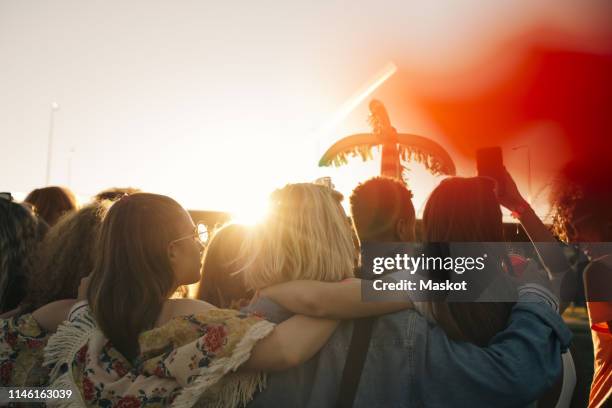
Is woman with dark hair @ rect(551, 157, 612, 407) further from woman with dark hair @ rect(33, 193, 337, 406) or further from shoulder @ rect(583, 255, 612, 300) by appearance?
woman with dark hair @ rect(33, 193, 337, 406)

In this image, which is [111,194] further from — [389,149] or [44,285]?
[389,149]

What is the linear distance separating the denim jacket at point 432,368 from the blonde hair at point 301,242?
0.64ft

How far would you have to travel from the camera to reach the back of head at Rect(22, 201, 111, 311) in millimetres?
2207

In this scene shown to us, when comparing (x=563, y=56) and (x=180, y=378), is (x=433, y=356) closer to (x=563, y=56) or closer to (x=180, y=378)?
(x=180, y=378)

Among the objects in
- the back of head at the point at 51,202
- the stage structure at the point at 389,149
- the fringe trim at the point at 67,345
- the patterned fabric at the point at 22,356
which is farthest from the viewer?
the stage structure at the point at 389,149

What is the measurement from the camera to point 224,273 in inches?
96.9

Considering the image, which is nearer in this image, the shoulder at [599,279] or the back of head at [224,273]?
the shoulder at [599,279]

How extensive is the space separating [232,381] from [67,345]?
548 millimetres

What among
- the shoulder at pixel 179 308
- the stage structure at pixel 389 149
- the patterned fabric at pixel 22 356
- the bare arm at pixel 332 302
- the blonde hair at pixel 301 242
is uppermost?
the stage structure at pixel 389 149

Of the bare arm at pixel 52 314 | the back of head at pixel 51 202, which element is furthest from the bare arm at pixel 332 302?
the back of head at pixel 51 202

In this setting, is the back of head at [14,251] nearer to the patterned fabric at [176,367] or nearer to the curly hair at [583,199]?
the patterned fabric at [176,367]

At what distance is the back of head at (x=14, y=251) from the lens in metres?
2.36

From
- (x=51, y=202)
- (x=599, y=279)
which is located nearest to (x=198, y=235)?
(x=599, y=279)

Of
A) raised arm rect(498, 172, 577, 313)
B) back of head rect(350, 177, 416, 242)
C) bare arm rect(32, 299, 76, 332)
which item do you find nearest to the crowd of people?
bare arm rect(32, 299, 76, 332)
